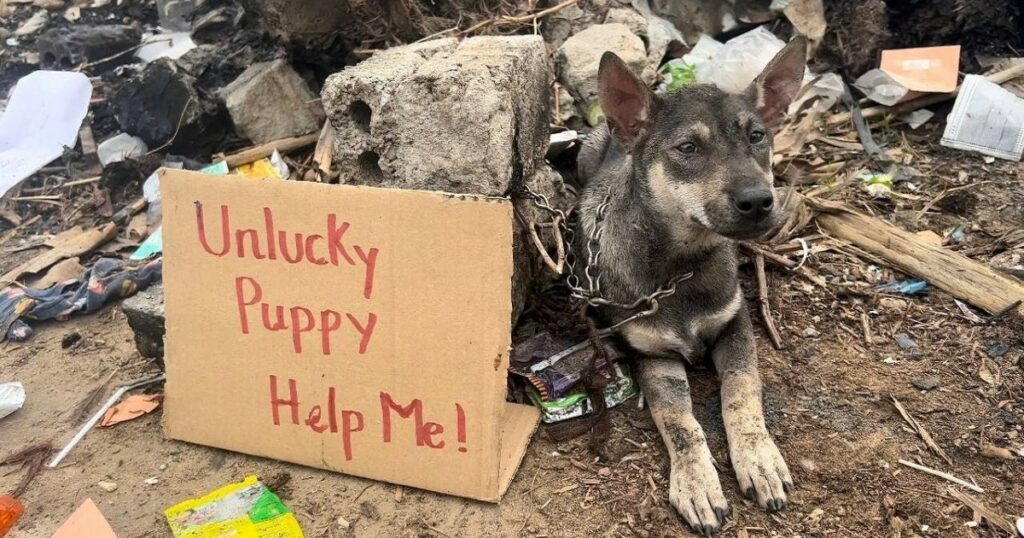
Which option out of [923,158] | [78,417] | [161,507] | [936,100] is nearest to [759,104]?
[923,158]

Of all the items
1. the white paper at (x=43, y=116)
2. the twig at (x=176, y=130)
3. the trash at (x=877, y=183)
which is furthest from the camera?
the white paper at (x=43, y=116)

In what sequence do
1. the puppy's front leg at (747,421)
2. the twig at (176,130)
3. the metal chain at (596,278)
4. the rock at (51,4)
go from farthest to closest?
the rock at (51,4)
the twig at (176,130)
the metal chain at (596,278)
the puppy's front leg at (747,421)

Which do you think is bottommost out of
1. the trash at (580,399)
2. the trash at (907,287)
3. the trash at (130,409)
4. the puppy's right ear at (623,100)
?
the trash at (130,409)

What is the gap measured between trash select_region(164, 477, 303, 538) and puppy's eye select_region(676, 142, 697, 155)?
2.33 metres

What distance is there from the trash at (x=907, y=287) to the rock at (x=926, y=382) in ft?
2.54

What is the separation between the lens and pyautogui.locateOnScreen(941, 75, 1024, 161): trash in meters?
5.09

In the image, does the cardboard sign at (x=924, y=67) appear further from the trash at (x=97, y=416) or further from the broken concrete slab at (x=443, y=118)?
the trash at (x=97, y=416)

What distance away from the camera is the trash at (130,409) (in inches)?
139

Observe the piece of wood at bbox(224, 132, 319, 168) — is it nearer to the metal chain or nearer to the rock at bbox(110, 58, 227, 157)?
the rock at bbox(110, 58, 227, 157)

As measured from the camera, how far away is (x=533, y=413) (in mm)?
3465

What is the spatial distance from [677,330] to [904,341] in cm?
131

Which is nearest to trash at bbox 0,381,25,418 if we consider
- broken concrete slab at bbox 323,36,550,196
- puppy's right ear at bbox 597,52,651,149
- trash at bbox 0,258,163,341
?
trash at bbox 0,258,163,341

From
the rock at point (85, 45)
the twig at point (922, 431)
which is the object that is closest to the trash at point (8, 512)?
the twig at point (922, 431)

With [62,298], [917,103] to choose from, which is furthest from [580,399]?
[917,103]
